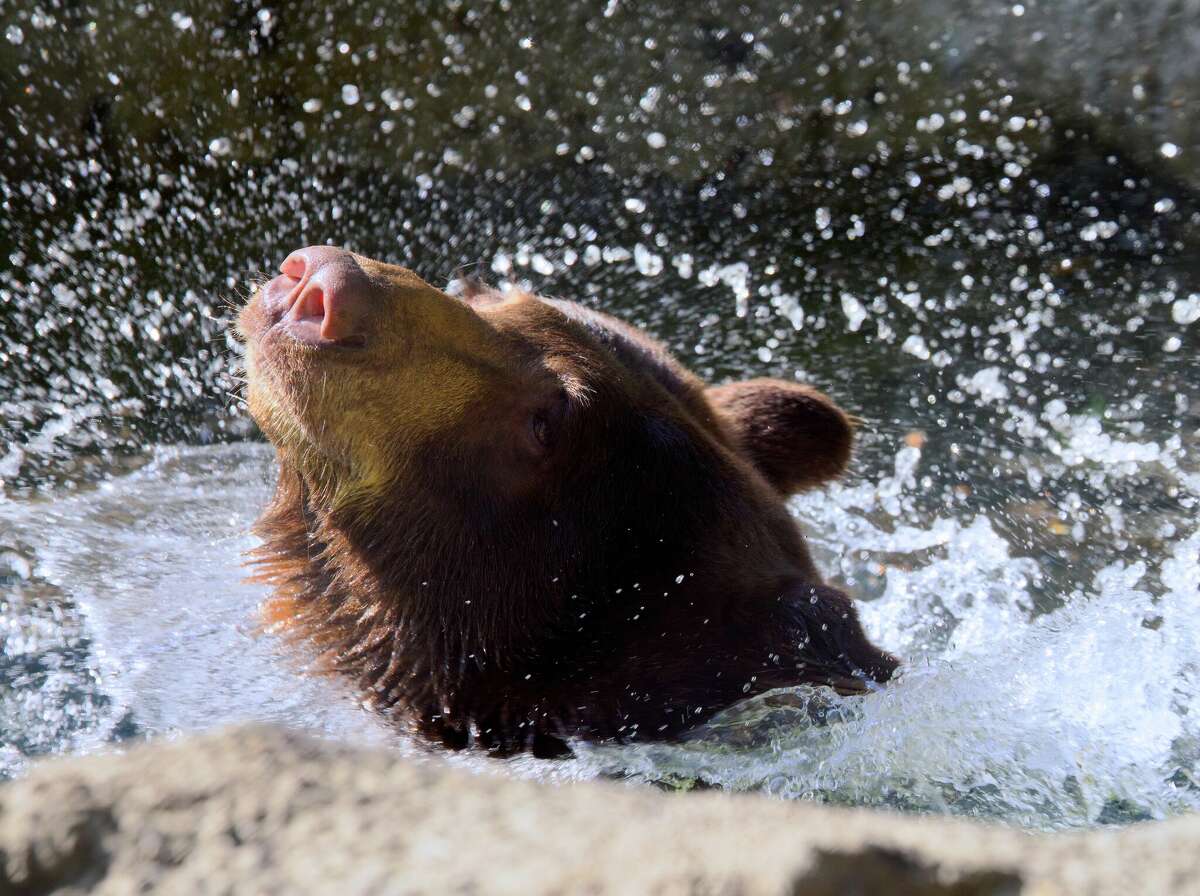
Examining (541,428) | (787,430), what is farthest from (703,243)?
(541,428)

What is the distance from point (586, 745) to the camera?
3.42 meters

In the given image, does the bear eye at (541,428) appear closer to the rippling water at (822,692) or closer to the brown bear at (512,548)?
the brown bear at (512,548)

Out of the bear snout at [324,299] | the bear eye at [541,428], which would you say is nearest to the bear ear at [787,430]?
the bear eye at [541,428]

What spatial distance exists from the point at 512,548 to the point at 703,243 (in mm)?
4469

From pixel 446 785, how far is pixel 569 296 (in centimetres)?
585

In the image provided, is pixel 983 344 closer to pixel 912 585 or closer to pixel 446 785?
pixel 912 585

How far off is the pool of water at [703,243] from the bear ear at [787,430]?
689 millimetres

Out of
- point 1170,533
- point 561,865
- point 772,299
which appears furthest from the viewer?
point 772,299

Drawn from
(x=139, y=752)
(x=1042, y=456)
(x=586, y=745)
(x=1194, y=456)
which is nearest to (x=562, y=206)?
(x=1042, y=456)

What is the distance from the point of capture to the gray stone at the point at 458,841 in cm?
130

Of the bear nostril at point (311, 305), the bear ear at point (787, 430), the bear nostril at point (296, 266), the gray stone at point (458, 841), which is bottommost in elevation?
the gray stone at point (458, 841)

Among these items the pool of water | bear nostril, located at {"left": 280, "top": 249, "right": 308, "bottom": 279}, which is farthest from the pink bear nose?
A: the pool of water

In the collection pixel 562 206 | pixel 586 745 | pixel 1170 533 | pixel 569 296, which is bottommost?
pixel 586 745

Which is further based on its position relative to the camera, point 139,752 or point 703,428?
point 703,428
